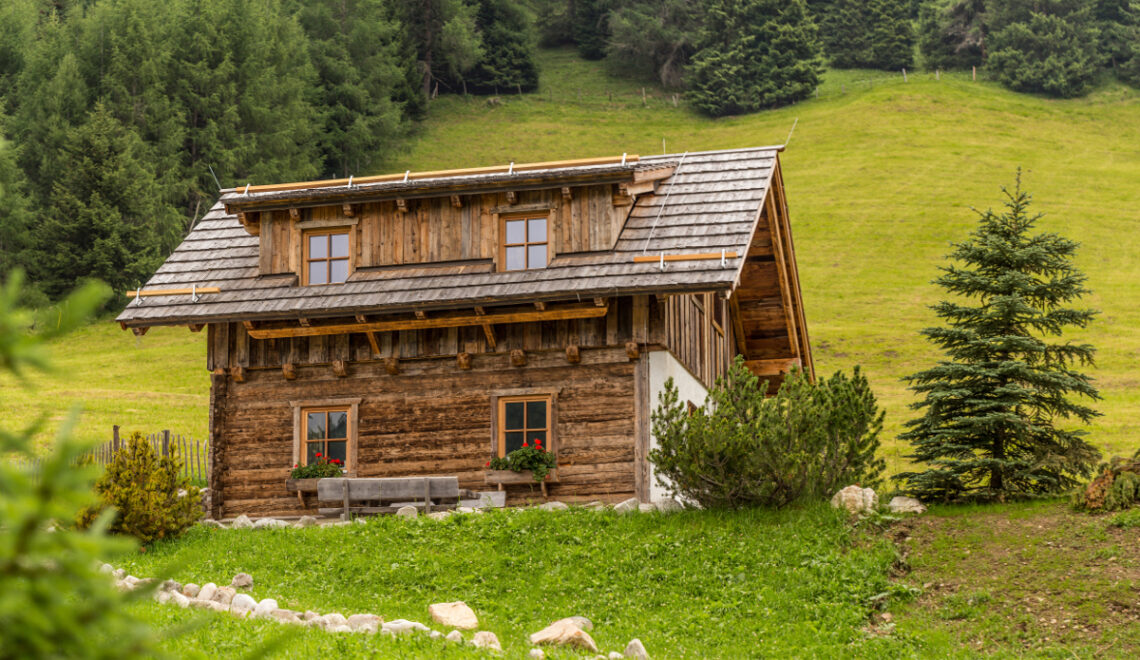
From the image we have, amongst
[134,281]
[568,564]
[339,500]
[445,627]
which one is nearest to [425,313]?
[339,500]

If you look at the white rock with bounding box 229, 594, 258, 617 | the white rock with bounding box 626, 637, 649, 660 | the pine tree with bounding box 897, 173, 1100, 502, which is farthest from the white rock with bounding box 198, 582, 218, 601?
the pine tree with bounding box 897, 173, 1100, 502

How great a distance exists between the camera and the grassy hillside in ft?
145

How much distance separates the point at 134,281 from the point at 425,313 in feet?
128

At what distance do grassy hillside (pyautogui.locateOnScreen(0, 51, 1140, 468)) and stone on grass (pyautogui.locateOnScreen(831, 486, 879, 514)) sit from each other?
55.9ft

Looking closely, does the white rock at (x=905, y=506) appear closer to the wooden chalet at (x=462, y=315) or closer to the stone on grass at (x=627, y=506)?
the stone on grass at (x=627, y=506)

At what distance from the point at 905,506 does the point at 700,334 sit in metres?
6.84

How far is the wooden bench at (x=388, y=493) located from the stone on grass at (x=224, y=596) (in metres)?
5.97

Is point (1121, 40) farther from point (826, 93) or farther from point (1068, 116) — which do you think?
point (826, 93)

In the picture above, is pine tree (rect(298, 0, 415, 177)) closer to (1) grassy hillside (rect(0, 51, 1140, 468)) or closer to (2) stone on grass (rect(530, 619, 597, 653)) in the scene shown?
(1) grassy hillside (rect(0, 51, 1140, 468))

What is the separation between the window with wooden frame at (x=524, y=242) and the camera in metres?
21.6

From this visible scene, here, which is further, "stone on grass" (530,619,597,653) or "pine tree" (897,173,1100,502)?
"pine tree" (897,173,1100,502)

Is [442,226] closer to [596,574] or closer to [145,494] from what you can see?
[145,494]

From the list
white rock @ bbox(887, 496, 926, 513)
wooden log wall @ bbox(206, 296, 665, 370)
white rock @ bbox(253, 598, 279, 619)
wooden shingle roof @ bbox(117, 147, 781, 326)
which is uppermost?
wooden shingle roof @ bbox(117, 147, 781, 326)

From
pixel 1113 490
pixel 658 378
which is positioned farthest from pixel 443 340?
pixel 1113 490
